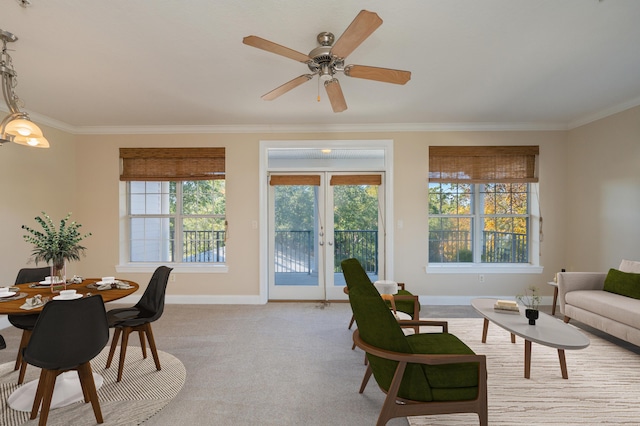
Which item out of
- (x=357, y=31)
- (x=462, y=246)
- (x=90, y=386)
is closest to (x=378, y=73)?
(x=357, y=31)

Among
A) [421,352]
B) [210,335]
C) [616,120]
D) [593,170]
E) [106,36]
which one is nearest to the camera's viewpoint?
[421,352]

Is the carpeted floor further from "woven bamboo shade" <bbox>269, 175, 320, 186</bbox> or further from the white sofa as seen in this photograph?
"woven bamboo shade" <bbox>269, 175, 320, 186</bbox>

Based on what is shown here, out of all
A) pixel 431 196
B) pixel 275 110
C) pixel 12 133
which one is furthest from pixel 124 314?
pixel 431 196

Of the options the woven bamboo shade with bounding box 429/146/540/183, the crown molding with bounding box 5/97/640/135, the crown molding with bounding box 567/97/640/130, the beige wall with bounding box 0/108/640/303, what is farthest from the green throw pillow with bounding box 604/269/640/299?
the crown molding with bounding box 5/97/640/135

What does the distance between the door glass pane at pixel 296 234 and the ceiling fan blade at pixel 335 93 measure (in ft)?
7.71

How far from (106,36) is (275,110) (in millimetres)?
1964

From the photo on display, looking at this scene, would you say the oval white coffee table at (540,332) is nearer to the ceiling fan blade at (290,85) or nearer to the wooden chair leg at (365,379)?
the wooden chair leg at (365,379)

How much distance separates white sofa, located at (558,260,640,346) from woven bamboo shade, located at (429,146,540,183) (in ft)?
5.18

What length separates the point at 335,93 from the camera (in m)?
2.48

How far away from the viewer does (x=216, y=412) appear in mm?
2160

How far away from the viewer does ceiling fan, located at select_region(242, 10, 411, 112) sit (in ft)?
5.58

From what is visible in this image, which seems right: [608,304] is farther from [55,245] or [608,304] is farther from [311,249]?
[55,245]

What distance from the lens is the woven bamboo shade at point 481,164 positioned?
4.66 metres

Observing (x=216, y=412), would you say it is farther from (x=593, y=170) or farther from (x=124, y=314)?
(x=593, y=170)
